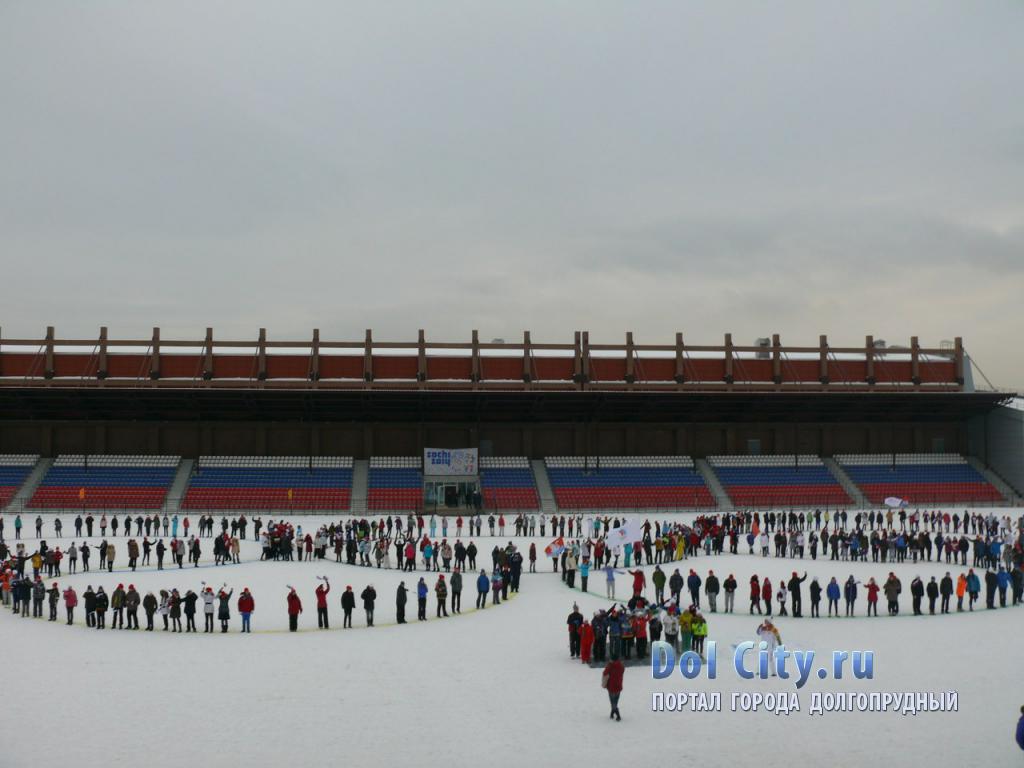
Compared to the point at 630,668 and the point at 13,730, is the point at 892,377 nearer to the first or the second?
the point at 630,668

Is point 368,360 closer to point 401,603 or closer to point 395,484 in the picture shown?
point 395,484

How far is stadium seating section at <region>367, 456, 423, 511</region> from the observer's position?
54.8 m

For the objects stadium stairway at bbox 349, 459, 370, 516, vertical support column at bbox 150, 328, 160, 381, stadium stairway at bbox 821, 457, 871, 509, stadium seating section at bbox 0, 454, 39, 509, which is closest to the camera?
stadium seating section at bbox 0, 454, 39, 509

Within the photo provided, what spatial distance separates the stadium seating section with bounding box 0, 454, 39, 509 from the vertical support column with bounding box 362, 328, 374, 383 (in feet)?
73.5

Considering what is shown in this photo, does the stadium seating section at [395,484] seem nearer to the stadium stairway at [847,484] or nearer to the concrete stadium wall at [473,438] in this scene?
the concrete stadium wall at [473,438]

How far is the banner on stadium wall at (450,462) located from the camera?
186ft

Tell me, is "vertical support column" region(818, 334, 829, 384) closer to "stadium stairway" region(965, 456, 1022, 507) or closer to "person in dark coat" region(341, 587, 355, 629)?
"stadium stairway" region(965, 456, 1022, 507)

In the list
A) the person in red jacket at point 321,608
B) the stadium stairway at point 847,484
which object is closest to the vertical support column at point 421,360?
the stadium stairway at point 847,484

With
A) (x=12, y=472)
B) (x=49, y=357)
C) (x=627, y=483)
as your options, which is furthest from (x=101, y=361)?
(x=627, y=483)

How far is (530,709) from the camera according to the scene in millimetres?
15664

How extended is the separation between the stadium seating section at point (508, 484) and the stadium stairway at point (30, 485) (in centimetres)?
2747

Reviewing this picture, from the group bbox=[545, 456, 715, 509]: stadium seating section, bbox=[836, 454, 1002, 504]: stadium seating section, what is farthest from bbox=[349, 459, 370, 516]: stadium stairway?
bbox=[836, 454, 1002, 504]: stadium seating section

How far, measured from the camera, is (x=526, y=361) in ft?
207

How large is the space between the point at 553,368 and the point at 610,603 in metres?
38.9
